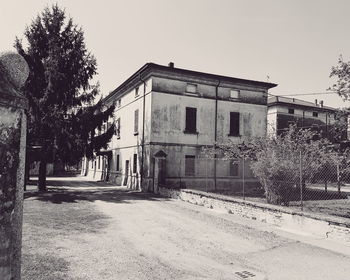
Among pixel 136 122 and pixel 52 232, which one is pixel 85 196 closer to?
pixel 136 122

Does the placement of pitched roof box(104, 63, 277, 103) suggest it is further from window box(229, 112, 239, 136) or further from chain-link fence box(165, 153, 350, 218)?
chain-link fence box(165, 153, 350, 218)

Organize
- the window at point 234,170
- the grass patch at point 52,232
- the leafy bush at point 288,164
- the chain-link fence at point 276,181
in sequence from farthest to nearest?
the window at point 234,170 → the chain-link fence at point 276,181 → the leafy bush at point 288,164 → the grass patch at point 52,232

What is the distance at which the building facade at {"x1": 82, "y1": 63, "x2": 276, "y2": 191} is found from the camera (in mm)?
19672

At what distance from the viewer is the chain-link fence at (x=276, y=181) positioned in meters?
11.3

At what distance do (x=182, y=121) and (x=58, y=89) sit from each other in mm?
8070

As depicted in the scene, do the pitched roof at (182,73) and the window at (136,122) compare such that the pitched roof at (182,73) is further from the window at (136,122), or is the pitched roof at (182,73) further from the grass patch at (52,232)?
the grass patch at (52,232)

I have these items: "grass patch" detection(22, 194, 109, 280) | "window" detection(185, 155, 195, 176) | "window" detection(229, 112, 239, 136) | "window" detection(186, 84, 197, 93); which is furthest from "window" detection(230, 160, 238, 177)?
"grass patch" detection(22, 194, 109, 280)

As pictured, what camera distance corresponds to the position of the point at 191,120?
20922 millimetres

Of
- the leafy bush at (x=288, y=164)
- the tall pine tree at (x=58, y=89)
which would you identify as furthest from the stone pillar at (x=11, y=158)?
the tall pine tree at (x=58, y=89)

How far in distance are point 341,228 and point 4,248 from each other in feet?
25.2

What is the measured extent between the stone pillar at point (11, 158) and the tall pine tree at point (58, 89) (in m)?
15.3

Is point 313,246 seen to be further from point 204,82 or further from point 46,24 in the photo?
point 46,24

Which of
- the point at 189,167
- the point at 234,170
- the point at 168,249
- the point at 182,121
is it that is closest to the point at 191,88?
the point at 182,121

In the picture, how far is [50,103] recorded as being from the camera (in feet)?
56.4
